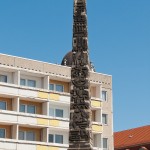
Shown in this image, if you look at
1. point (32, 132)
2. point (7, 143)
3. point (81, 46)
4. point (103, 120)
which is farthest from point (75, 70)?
point (103, 120)

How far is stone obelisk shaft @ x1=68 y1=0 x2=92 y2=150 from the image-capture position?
22266 millimetres

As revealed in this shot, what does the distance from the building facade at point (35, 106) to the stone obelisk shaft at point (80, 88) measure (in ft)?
103

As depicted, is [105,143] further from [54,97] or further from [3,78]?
[3,78]

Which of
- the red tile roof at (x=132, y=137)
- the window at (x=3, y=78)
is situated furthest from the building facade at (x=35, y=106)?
the red tile roof at (x=132, y=137)

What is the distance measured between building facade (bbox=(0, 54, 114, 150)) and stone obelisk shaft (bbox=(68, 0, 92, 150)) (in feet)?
103

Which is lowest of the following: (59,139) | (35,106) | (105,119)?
(59,139)

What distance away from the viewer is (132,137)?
80625 mm

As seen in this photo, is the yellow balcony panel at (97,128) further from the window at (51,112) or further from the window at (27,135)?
→ the window at (27,135)

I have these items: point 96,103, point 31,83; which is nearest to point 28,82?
point 31,83

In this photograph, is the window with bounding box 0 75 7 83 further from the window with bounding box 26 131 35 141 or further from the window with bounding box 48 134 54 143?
the window with bounding box 48 134 54 143

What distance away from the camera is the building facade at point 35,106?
5534 cm

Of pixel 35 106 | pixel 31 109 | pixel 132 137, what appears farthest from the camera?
pixel 132 137

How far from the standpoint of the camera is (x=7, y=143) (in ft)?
176

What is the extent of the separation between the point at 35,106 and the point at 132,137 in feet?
84.1
